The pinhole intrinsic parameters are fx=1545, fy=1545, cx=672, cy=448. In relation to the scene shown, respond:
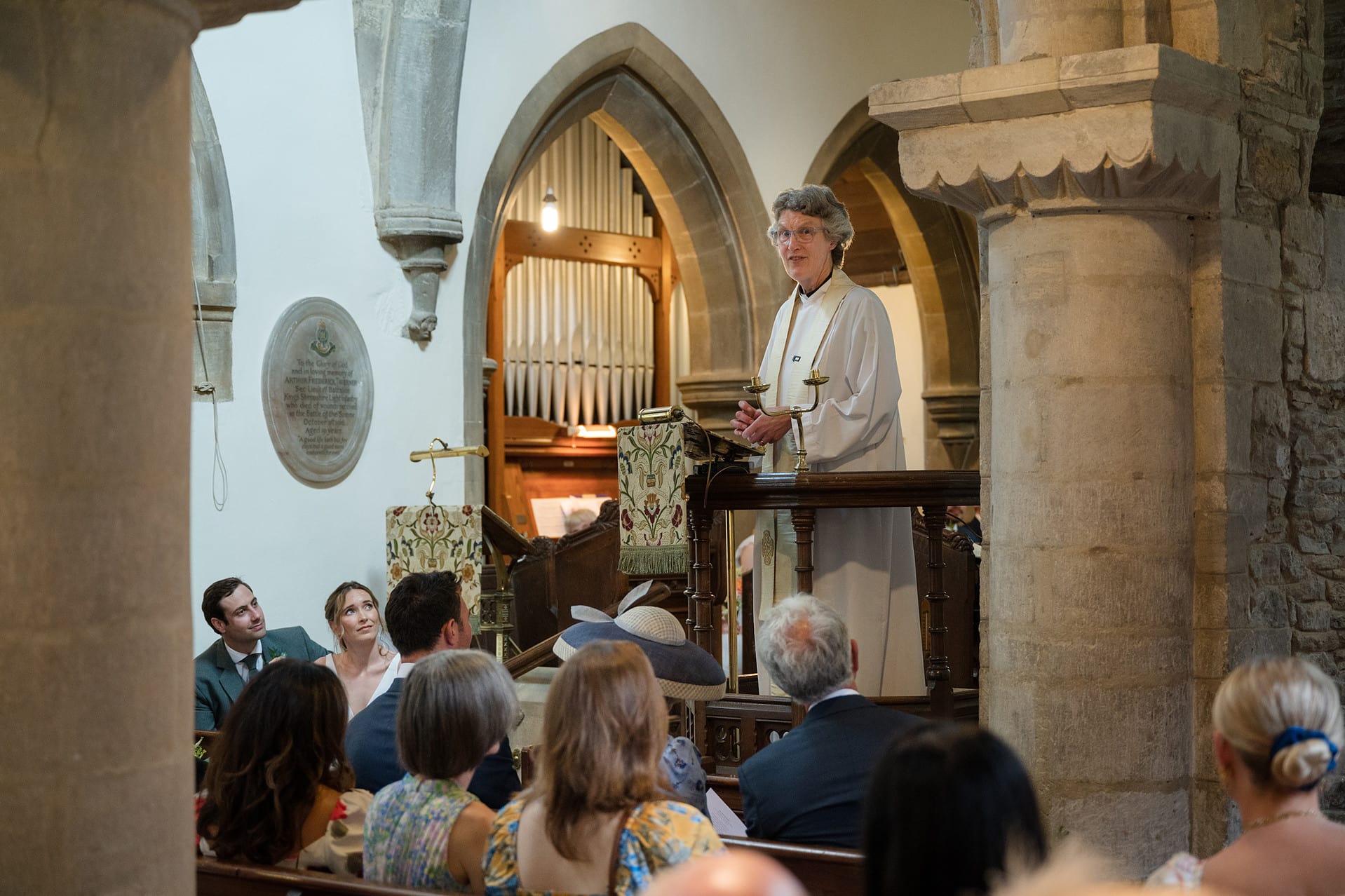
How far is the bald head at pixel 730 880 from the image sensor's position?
2.79 ft

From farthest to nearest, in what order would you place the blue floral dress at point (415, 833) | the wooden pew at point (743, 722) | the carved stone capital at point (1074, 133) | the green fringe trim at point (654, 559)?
the green fringe trim at point (654, 559) < the wooden pew at point (743, 722) < the carved stone capital at point (1074, 133) < the blue floral dress at point (415, 833)

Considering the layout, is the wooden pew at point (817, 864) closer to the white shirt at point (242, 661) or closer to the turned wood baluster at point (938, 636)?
the turned wood baluster at point (938, 636)

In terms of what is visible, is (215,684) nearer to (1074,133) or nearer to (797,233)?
(797,233)

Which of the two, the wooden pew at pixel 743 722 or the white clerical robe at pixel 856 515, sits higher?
the white clerical robe at pixel 856 515

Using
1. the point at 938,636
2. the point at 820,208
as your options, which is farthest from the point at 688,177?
the point at 938,636

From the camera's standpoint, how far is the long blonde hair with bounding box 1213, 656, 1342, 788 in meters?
2.11

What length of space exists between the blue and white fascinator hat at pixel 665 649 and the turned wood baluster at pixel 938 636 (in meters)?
1.07

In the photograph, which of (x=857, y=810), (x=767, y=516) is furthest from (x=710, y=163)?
(x=857, y=810)

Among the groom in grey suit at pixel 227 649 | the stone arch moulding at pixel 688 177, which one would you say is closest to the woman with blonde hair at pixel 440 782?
the groom in grey suit at pixel 227 649

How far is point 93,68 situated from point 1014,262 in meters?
2.42

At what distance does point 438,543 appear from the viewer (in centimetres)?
689

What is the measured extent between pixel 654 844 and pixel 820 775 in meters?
0.60

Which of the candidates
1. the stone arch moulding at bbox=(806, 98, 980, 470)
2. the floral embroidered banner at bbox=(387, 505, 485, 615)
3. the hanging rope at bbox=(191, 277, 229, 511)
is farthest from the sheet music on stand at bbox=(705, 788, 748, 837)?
the stone arch moulding at bbox=(806, 98, 980, 470)

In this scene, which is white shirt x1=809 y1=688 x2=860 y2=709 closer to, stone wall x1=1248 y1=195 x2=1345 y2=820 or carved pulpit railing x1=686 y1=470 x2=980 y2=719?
carved pulpit railing x1=686 y1=470 x2=980 y2=719
